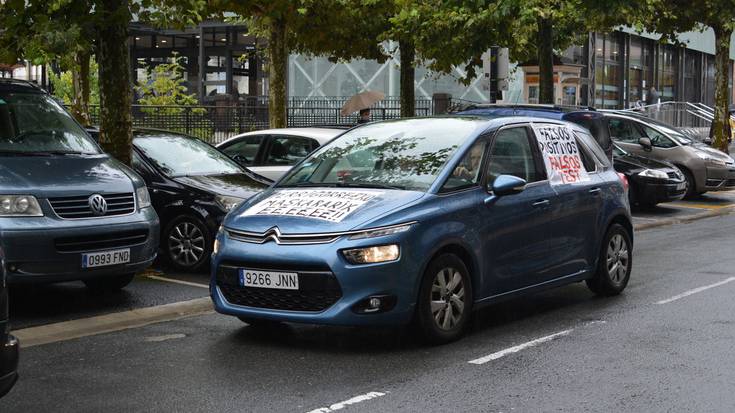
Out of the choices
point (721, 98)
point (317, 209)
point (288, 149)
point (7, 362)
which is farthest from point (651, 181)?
point (7, 362)

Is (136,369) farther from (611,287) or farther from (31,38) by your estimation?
(31,38)

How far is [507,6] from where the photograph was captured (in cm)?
1822

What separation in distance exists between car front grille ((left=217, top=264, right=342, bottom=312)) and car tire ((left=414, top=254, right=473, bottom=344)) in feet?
2.08

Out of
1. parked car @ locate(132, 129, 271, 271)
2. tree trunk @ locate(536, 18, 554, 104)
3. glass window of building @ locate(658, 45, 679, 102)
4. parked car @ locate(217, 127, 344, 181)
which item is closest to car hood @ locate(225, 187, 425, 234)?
parked car @ locate(132, 129, 271, 271)

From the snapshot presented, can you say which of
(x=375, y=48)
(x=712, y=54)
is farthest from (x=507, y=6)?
(x=712, y=54)

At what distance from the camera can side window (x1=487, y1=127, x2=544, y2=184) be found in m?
8.28

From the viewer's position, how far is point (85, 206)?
8914 mm

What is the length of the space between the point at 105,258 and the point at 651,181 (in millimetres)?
12336

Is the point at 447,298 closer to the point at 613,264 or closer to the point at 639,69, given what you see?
the point at 613,264

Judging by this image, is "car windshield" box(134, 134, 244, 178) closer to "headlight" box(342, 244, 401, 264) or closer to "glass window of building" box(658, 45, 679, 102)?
"headlight" box(342, 244, 401, 264)

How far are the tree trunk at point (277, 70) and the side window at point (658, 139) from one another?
7475 millimetres

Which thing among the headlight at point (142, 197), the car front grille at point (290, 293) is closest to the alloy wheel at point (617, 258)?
the car front grille at point (290, 293)

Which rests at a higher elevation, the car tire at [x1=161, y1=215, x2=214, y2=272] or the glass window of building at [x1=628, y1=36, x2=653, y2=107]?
the glass window of building at [x1=628, y1=36, x2=653, y2=107]

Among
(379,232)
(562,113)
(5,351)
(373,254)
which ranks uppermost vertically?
(562,113)
